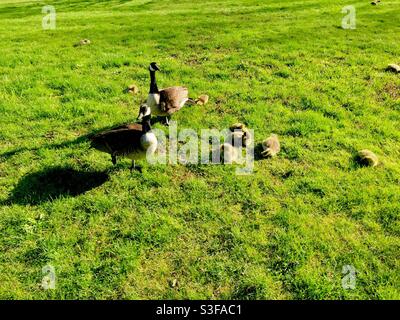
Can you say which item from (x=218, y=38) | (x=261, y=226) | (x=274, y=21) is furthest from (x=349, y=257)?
(x=274, y=21)

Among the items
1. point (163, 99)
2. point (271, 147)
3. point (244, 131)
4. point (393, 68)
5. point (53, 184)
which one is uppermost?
point (393, 68)

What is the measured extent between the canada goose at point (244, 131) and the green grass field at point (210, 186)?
15.4 inches

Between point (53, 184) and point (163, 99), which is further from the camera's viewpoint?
point (163, 99)

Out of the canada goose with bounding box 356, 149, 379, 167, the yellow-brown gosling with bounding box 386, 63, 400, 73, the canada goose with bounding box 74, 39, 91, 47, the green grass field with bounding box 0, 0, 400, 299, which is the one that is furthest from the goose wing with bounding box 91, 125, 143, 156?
the canada goose with bounding box 74, 39, 91, 47

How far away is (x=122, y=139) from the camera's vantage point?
750 cm

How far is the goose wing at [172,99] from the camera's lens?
9435 mm

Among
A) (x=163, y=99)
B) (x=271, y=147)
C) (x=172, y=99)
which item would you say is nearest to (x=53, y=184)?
(x=163, y=99)

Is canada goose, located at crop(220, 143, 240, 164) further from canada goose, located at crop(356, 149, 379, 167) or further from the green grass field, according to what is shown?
canada goose, located at crop(356, 149, 379, 167)

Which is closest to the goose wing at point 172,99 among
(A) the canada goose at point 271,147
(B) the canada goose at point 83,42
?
(A) the canada goose at point 271,147

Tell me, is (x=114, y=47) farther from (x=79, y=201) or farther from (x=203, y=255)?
(x=203, y=255)

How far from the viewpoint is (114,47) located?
53.5 feet

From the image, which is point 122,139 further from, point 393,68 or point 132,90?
point 393,68

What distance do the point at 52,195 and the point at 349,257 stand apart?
18.8ft

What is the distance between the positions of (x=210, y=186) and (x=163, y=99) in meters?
2.77
